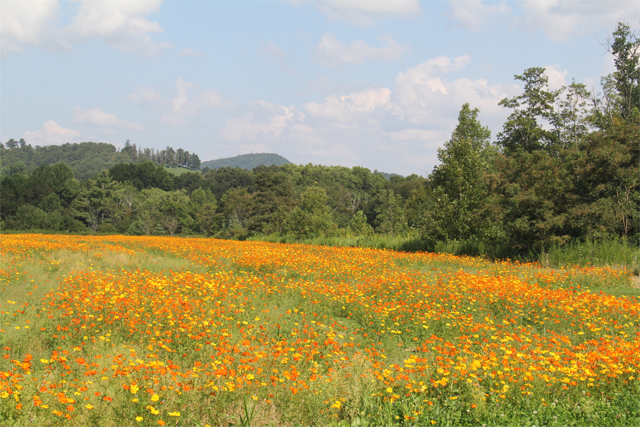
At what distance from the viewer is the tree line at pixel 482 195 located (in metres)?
17.7

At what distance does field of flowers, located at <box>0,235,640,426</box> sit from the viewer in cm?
429

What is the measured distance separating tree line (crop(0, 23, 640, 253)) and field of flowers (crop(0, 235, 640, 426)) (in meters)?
7.13

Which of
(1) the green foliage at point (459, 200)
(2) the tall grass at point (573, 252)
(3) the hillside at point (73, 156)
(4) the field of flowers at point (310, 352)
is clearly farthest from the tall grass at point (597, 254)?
(3) the hillside at point (73, 156)

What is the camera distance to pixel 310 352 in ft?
18.9

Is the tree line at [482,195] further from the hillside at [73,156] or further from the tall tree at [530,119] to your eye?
the hillside at [73,156]

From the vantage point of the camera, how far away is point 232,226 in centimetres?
6494

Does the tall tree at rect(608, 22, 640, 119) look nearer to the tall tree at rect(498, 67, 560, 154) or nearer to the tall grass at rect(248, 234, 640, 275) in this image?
the tall tree at rect(498, 67, 560, 154)

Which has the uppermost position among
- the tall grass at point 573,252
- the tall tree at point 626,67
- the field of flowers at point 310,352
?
the tall tree at point 626,67

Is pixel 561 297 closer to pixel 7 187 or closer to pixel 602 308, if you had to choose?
pixel 602 308

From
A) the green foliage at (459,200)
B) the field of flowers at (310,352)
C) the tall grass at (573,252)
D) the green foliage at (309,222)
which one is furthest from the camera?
the green foliage at (309,222)

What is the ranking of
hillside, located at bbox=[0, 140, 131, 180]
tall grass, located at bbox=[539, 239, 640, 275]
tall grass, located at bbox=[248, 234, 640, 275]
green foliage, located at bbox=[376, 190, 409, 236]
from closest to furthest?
tall grass, located at bbox=[539, 239, 640, 275] → tall grass, located at bbox=[248, 234, 640, 275] → green foliage, located at bbox=[376, 190, 409, 236] → hillside, located at bbox=[0, 140, 131, 180]

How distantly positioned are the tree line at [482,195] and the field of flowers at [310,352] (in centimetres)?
713

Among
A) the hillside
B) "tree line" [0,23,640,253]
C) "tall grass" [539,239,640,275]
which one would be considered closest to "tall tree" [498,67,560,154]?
"tree line" [0,23,640,253]

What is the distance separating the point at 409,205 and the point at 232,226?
2831cm
